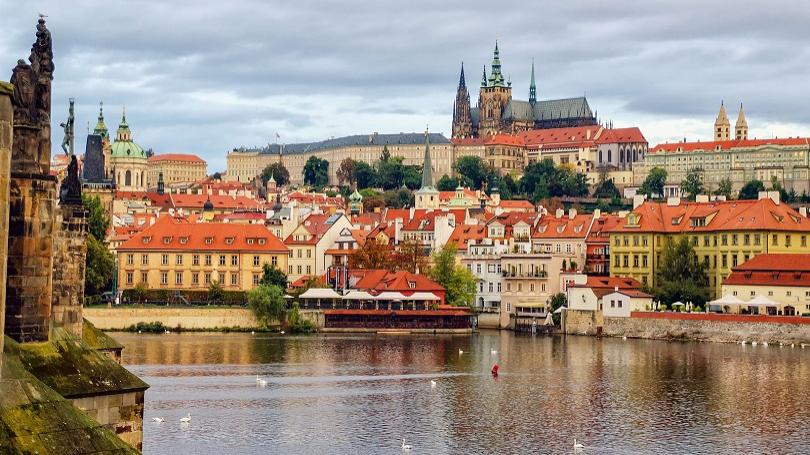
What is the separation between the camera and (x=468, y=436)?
4162 cm

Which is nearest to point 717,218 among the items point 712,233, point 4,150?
point 712,233

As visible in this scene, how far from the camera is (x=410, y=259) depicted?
100562 millimetres

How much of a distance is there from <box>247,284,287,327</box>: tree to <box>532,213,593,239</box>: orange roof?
79.3 ft

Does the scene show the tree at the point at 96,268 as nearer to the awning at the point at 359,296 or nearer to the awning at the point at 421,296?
the awning at the point at 359,296

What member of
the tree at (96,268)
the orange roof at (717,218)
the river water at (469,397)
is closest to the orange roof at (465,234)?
the orange roof at (717,218)

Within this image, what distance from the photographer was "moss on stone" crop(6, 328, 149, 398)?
19188mm

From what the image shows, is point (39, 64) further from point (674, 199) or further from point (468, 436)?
point (674, 199)

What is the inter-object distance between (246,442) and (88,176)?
108415mm

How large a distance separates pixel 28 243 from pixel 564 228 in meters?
88.0

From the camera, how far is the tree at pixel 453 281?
314 ft

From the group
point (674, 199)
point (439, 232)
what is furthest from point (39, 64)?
point (439, 232)

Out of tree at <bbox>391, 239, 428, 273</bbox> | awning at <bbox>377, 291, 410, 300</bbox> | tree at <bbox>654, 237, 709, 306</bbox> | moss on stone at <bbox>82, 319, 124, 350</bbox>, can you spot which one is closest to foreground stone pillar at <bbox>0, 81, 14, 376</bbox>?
moss on stone at <bbox>82, 319, 124, 350</bbox>

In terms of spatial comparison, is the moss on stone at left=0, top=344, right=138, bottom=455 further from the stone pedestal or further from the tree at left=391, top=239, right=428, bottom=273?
the tree at left=391, top=239, right=428, bottom=273

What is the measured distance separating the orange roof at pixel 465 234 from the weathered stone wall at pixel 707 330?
2310cm
